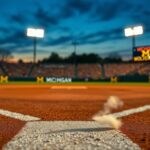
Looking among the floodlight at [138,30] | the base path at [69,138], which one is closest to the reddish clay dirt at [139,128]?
the base path at [69,138]

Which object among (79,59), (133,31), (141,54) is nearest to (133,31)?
(133,31)

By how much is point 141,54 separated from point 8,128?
4641cm

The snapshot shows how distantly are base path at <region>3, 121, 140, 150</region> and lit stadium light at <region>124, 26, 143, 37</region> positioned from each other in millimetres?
58909

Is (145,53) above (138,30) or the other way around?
the other way around

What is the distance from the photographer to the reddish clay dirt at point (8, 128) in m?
8.94

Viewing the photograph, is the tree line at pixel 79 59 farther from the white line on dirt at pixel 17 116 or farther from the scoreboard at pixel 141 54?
the white line on dirt at pixel 17 116

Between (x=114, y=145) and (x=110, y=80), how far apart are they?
191 ft

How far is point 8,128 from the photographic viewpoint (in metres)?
10.7

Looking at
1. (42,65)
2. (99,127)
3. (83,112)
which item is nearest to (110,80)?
(42,65)

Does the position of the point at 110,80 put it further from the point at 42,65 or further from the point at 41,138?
the point at 41,138

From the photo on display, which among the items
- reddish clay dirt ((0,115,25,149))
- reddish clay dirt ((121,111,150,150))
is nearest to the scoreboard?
reddish clay dirt ((121,111,150,150))

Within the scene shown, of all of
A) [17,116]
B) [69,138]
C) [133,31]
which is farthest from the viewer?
[133,31]

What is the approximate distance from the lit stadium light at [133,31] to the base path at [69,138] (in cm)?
5891

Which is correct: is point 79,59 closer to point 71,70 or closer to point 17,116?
point 71,70
